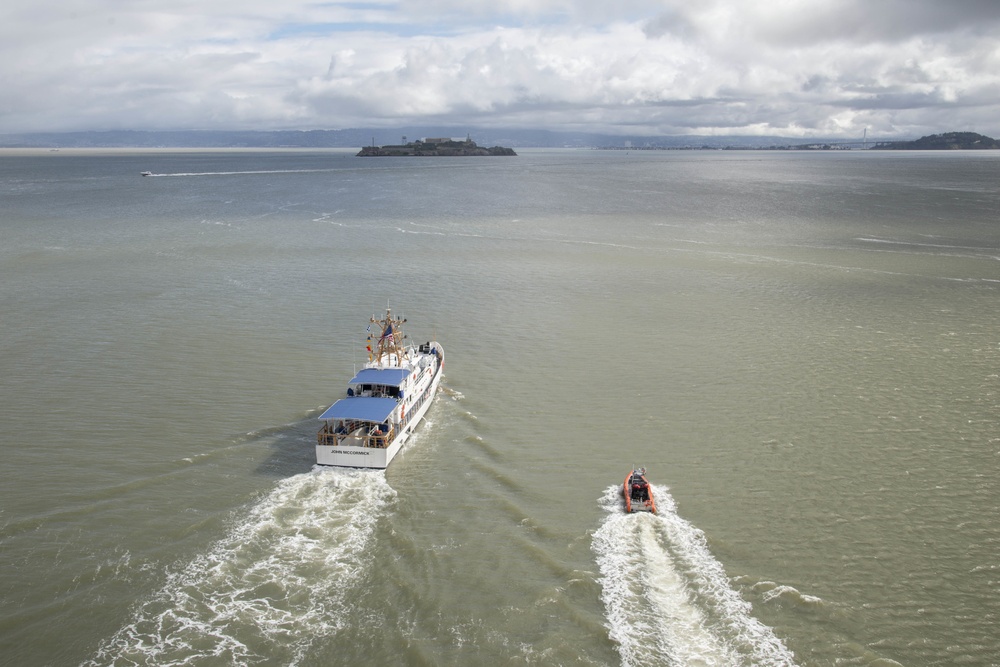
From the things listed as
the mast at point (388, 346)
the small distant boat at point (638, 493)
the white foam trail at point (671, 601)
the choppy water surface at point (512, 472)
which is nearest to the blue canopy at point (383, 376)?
the mast at point (388, 346)

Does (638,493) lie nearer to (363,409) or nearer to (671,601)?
(671,601)

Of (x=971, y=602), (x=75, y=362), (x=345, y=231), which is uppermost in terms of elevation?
(x=345, y=231)

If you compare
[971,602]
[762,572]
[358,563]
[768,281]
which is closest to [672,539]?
[762,572]

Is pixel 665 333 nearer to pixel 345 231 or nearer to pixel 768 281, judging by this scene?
pixel 768 281

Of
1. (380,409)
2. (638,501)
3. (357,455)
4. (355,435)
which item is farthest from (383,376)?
(638,501)

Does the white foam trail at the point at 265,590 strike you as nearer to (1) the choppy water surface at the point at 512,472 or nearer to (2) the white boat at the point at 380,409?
(1) the choppy water surface at the point at 512,472
